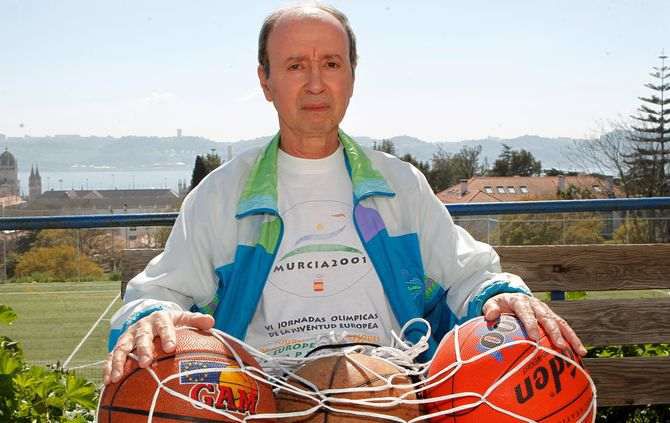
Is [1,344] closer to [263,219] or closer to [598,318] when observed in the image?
[263,219]

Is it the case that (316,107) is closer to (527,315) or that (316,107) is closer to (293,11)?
(293,11)

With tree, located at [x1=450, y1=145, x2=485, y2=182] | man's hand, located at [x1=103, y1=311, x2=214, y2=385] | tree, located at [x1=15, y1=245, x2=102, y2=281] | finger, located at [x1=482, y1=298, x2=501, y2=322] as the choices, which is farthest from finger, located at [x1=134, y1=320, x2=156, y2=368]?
tree, located at [x1=450, y1=145, x2=485, y2=182]

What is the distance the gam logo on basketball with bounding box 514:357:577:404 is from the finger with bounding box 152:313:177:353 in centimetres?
73

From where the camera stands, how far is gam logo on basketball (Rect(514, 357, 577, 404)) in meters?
1.95

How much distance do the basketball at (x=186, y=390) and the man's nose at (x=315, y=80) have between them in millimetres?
962

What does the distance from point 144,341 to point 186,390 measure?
0.15m

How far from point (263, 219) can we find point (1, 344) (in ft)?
4.80

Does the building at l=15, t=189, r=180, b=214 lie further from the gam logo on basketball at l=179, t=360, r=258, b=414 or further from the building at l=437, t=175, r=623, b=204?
the building at l=437, t=175, r=623, b=204

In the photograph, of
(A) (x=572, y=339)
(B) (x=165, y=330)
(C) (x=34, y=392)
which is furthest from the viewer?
(C) (x=34, y=392)

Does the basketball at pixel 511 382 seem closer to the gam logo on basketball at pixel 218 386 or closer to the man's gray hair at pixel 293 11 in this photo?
the gam logo on basketball at pixel 218 386

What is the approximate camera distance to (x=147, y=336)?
197 centimetres

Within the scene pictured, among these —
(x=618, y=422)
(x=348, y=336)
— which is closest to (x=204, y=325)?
(x=348, y=336)

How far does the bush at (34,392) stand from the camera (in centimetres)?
305

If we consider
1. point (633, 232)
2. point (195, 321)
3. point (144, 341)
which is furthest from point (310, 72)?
point (633, 232)
